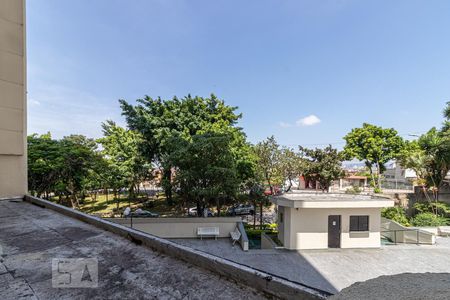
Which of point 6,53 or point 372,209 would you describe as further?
point 372,209

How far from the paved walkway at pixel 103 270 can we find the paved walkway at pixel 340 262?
560cm

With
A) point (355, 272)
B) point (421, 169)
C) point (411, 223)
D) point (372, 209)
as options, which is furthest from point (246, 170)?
point (421, 169)

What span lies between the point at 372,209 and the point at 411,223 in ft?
22.9

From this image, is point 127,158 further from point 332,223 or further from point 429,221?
point 429,221

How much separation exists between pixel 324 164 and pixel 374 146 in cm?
730

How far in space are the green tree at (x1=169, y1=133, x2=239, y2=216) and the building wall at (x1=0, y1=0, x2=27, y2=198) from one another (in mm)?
6743

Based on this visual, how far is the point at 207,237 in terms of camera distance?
9742mm

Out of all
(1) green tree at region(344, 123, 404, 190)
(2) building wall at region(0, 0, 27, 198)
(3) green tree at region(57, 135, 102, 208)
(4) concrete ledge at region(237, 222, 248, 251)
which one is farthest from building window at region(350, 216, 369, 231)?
(1) green tree at region(344, 123, 404, 190)

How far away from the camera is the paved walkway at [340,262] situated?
20.8 ft

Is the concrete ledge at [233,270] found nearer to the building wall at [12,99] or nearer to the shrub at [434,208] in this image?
the building wall at [12,99]

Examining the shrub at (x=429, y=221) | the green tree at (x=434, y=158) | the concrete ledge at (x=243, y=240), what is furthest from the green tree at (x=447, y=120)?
the concrete ledge at (x=243, y=240)

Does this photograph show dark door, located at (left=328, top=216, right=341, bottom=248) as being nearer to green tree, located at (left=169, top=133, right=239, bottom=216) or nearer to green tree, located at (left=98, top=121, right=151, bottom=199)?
green tree, located at (left=169, top=133, right=239, bottom=216)

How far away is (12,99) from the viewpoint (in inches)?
186

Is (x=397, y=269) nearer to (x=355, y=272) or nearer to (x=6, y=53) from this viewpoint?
(x=355, y=272)
